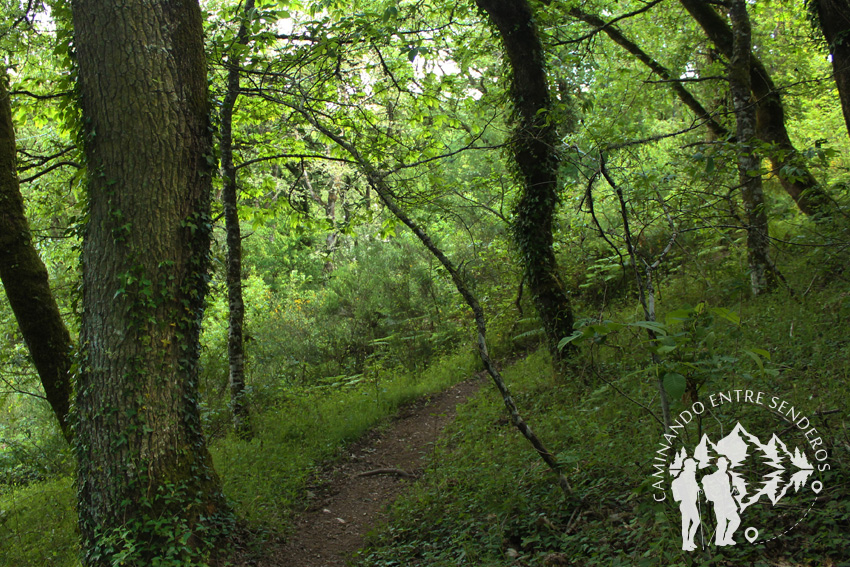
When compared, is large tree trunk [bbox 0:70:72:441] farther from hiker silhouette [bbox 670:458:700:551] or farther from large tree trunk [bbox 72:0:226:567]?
hiker silhouette [bbox 670:458:700:551]

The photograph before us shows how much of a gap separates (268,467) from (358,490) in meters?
1.16

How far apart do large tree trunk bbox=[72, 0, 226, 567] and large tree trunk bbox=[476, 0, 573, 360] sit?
4346 mm

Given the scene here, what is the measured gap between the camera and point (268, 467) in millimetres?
6102

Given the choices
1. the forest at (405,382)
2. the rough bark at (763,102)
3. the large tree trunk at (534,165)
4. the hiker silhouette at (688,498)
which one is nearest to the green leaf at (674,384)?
the forest at (405,382)

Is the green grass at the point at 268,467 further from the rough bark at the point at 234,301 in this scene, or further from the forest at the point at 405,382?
the rough bark at the point at 234,301

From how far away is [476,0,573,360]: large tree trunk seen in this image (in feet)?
22.5

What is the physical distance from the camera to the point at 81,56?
4168 millimetres

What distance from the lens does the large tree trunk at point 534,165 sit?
6863 millimetres

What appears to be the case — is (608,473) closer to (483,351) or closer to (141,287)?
(483,351)

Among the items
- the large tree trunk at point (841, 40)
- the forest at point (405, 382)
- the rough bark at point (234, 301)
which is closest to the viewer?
the forest at point (405, 382)

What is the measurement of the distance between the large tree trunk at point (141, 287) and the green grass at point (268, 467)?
1.08m

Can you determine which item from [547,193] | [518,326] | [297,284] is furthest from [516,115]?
[297,284]

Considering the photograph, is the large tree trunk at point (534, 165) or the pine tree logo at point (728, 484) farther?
the large tree trunk at point (534, 165)

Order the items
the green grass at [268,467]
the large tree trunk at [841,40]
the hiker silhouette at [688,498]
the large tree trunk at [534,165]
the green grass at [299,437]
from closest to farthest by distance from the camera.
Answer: the hiker silhouette at [688,498] < the green grass at [268,467] < the large tree trunk at [841,40] < the green grass at [299,437] < the large tree trunk at [534,165]
